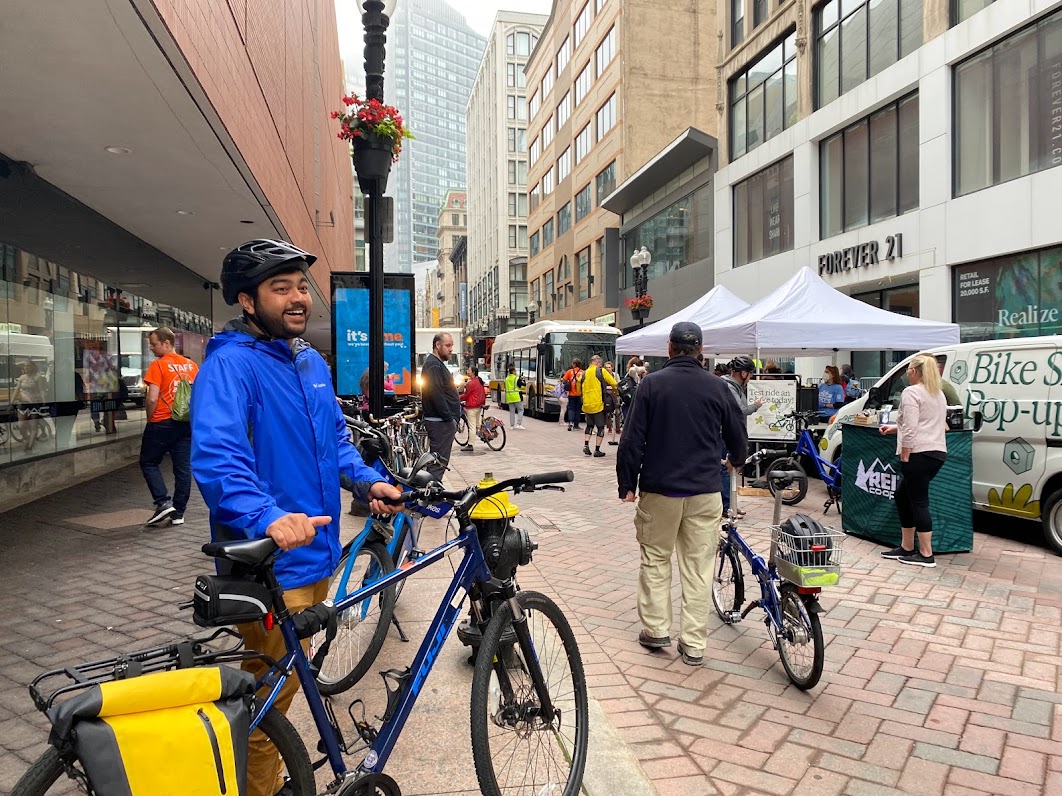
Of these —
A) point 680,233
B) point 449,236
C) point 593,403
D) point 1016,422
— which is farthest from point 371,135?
point 449,236

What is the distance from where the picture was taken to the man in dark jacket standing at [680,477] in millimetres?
4152

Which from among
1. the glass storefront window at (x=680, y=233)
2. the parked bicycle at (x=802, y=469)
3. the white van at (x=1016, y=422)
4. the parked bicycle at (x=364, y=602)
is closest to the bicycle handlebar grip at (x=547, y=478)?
the parked bicycle at (x=364, y=602)

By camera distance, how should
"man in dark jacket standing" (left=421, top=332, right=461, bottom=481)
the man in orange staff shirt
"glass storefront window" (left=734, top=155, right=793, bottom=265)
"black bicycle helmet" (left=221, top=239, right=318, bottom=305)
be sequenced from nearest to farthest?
"black bicycle helmet" (left=221, top=239, right=318, bottom=305), the man in orange staff shirt, "man in dark jacket standing" (left=421, top=332, right=461, bottom=481), "glass storefront window" (left=734, top=155, right=793, bottom=265)

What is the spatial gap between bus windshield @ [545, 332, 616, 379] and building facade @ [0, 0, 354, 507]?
9.95m

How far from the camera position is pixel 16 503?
840 centimetres

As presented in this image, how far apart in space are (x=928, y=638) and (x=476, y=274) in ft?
303

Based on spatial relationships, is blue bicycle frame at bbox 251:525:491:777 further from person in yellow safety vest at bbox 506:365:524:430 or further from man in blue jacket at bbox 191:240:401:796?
person in yellow safety vest at bbox 506:365:524:430

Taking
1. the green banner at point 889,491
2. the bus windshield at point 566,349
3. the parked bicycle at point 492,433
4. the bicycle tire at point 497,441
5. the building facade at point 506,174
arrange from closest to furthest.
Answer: the green banner at point 889,491 < the parked bicycle at point 492,433 < the bicycle tire at point 497,441 < the bus windshield at point 566,349 < the building facade at point 506,174

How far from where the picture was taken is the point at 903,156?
54.5 ft

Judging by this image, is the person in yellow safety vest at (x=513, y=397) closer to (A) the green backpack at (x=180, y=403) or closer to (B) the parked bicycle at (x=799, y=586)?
(A) the green backpack at (x=180, y=403)

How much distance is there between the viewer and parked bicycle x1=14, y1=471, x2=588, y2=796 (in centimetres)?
194

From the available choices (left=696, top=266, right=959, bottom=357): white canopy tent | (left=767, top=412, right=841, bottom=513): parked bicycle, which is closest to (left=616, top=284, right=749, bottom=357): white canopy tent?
(left=696, top=266, right=959, bottom=357): white canopy tent

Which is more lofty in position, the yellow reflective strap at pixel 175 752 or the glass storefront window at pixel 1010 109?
the glass storefront window at pixel 1010 109

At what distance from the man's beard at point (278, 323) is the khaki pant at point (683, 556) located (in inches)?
101
